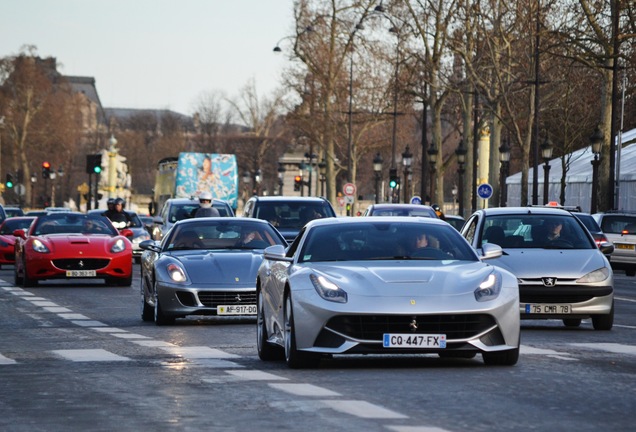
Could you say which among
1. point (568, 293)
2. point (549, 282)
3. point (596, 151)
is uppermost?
point (596, 151)

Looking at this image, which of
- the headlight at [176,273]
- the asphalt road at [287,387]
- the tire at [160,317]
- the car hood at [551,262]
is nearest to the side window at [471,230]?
the car hood at [551,262]

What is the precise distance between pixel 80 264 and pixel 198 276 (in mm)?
11662

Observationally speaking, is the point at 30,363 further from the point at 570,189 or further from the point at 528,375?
the point at 570,189

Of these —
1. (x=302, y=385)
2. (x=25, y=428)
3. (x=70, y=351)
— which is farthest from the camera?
(x=70, y=351)

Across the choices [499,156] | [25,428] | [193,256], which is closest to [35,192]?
[499,156]

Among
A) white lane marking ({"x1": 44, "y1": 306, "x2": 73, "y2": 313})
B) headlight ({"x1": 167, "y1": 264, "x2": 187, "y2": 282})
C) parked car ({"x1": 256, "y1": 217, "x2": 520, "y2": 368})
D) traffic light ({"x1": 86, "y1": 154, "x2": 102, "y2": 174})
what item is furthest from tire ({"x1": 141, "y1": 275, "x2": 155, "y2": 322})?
traffic light ({"x1": 86, "y1": 154, "x2": 102, "y2": 174})

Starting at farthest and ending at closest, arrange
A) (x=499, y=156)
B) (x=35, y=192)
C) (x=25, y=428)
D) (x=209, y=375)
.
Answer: (x=35, y=192), (x=499, y=156), (x=209, y=375), (x=25, y=428)

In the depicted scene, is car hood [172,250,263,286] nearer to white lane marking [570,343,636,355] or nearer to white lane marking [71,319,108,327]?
white lane marking [71,319,108,327]

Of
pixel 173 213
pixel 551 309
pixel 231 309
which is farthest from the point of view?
pixel 173 213

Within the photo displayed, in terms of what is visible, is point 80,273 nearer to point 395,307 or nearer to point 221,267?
point 221,267

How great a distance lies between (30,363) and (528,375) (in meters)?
4.36

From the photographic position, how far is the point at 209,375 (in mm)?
13078

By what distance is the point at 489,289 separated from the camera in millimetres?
13492

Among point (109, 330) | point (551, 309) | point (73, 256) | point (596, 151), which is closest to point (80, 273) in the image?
point (73, 256)
